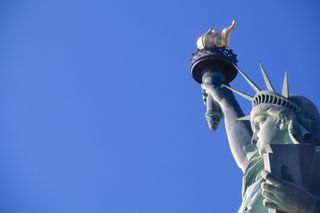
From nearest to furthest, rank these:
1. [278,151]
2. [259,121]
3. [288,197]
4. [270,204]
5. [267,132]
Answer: [288,197] → [270,204] → [278,151] → [267,132] → [259,121]

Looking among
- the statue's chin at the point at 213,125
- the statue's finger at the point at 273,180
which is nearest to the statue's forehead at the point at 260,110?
the statue's finger at the point at 273,180

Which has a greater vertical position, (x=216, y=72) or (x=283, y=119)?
(x=216, y=72)

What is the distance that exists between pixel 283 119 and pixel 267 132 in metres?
0.31

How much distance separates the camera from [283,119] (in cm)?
1113

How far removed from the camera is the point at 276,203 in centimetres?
942

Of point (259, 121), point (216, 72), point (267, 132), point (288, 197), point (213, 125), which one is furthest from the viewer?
point (216, 72)

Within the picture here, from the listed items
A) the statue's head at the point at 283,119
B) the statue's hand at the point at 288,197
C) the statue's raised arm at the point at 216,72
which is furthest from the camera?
the statue's raised arm at the point at 216,72

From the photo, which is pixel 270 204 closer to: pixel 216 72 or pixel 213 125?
pixel 213 125

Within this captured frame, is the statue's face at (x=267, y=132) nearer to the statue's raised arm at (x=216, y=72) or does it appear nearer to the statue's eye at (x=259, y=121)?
the statue's eye at (x=259, y=121)

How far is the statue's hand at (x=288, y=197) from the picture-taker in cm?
934

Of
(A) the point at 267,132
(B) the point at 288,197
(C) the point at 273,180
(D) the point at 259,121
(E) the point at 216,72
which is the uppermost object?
(E) the point at 216,72

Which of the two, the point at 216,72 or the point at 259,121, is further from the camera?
the point at 216,72

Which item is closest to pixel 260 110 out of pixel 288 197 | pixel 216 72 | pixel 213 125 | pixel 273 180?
pixel 273 180

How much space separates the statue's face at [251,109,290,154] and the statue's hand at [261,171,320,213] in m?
1.29
